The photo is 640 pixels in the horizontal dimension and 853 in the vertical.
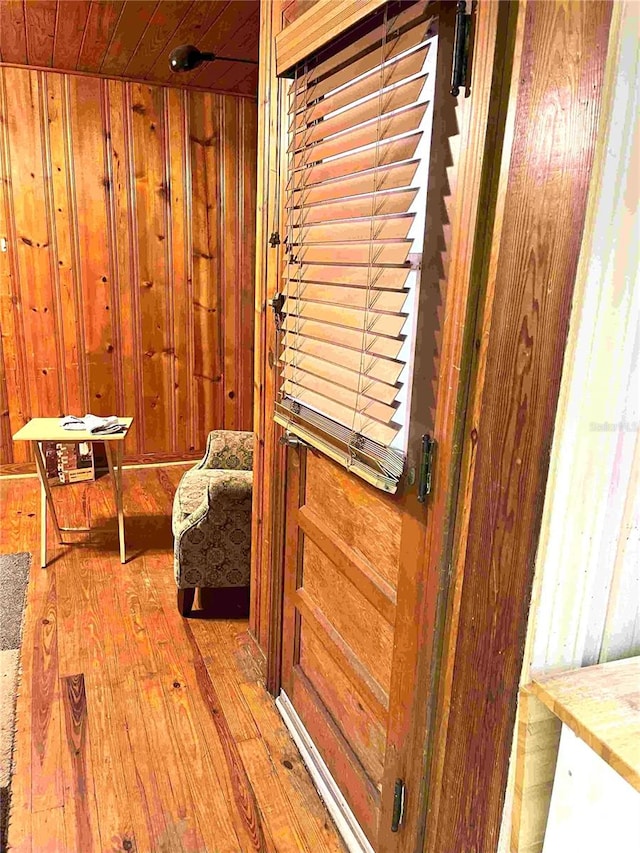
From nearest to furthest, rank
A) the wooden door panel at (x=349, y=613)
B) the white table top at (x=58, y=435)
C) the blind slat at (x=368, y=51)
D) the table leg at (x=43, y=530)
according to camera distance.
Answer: the blind slat at (x=368, y=51)
the wooden door panel at (x=349, y=613)
the white table top at (x=58, y=435)
the table leg at (x=43, y=530)

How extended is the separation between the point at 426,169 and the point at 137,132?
3644 mm

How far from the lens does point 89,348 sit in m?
4.33

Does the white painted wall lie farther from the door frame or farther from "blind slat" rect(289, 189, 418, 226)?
"blind slat" rect(289, 189, 418, 226)

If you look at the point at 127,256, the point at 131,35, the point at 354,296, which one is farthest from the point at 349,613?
the point at 127,256

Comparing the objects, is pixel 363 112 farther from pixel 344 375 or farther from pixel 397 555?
pixel 397 555

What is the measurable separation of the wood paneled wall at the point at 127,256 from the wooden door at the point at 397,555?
283 centimetres

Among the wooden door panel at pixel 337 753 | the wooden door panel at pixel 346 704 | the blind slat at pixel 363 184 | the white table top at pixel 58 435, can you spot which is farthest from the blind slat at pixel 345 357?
the white table top at pixel 58 435

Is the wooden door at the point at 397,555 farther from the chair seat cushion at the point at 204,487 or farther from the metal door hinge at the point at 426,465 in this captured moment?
the chair seat cushion at the point at 204,487

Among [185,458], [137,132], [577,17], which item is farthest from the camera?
[185,458]

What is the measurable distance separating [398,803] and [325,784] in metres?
0.48

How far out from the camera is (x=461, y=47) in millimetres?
1027

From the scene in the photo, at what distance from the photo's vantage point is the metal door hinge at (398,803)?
1.36 meters

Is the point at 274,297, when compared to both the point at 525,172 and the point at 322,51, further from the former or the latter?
the point at 525,172

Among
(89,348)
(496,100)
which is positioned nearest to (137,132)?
(89,348)
